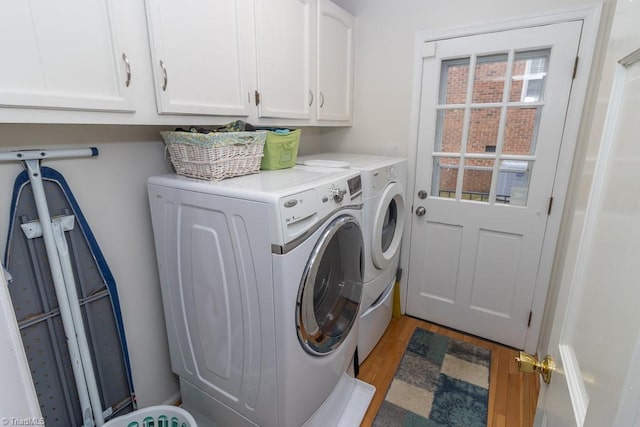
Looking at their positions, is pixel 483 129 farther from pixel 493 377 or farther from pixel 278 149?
pixel 493 377

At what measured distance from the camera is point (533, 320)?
6.64 ft

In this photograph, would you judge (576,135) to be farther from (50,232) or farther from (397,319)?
(50,232)

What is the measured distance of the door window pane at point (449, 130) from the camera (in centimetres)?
202

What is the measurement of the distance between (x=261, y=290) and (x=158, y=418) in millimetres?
790

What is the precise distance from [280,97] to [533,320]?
6.69 feet

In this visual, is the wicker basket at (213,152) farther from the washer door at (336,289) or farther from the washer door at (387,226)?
the washer door at (387,226)

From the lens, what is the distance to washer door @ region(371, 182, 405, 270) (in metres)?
1.72

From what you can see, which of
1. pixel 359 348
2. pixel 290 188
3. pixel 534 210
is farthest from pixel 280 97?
pixel 534 210

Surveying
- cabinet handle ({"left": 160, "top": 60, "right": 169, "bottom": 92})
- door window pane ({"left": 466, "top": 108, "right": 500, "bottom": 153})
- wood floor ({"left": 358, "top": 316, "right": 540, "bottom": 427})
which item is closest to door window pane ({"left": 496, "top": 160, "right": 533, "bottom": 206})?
door window pane ({"left": 466, "top": 108, "right": 500, "bottom": 153})

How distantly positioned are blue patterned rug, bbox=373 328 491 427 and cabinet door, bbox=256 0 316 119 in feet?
Result: 5.33

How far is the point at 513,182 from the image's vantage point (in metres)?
1.94

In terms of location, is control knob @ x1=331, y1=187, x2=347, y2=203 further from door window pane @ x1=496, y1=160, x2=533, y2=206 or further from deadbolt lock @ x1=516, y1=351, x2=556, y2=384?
door window pane @ x1=496, y1=160, x2=533, y2=206

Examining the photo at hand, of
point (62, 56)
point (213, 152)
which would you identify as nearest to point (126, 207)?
point (213, 152)

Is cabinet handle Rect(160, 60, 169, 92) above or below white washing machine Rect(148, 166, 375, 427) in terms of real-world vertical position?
above
